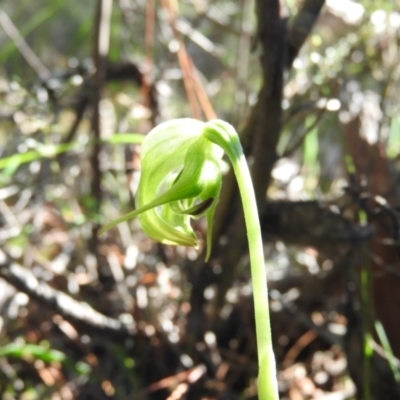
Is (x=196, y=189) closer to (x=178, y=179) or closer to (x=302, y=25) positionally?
(x=178, y=179)

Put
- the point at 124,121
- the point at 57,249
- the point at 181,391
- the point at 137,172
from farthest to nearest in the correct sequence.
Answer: the point at 124,121 < the point at 57,249 < the point at 137,172 < the point at 181,391

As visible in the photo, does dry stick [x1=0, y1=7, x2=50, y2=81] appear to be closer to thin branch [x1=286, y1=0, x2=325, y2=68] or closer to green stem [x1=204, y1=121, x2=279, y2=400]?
thin branch [x1=286, y1=0, x2=325, y2=68]

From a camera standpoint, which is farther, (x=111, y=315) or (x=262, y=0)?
(x=111, y=315)

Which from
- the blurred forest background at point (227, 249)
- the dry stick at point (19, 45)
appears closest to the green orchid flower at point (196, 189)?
the blurred forest background at point (227, 249)

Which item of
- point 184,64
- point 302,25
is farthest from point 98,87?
point 302,25

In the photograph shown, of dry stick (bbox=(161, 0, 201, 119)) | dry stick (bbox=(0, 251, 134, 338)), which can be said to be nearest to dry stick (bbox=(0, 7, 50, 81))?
dry stick (bbox=(161, 0, 201, 119))

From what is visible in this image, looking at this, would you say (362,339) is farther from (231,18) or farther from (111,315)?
(231,18)

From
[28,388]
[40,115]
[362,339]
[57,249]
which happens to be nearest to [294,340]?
[362,339]
